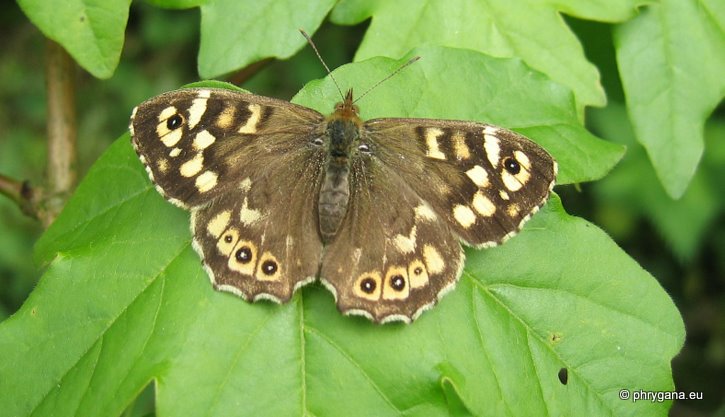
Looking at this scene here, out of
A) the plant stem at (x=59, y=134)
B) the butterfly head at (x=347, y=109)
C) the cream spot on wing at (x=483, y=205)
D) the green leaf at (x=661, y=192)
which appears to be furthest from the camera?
the green leaf at (x=661, y=192)

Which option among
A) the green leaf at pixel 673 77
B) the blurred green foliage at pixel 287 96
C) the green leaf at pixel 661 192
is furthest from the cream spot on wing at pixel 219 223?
the green leaf at pixel 661 192

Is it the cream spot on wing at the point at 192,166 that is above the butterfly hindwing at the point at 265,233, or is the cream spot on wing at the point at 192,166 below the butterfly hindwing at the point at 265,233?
above

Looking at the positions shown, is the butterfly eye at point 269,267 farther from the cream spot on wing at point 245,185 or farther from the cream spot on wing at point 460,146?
the cream spot on wing at point 460,146

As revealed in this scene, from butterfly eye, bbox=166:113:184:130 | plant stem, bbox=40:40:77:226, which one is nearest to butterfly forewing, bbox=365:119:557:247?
butterfly eye, bbox=166:113:184:130

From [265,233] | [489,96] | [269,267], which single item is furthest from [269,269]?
[489,96]

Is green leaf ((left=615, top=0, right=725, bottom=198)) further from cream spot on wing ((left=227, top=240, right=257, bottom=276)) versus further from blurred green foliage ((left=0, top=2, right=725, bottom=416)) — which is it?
blurred green foliage ((left=0, top=2, right=725, bottom=416))

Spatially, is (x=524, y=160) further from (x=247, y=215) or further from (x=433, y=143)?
(x=247, y=215)

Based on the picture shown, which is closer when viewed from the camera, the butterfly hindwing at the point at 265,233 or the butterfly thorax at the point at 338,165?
the butterfly hindwing at the point at 265,233

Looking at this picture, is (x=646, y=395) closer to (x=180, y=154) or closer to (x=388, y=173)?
(x=388, y=173)
